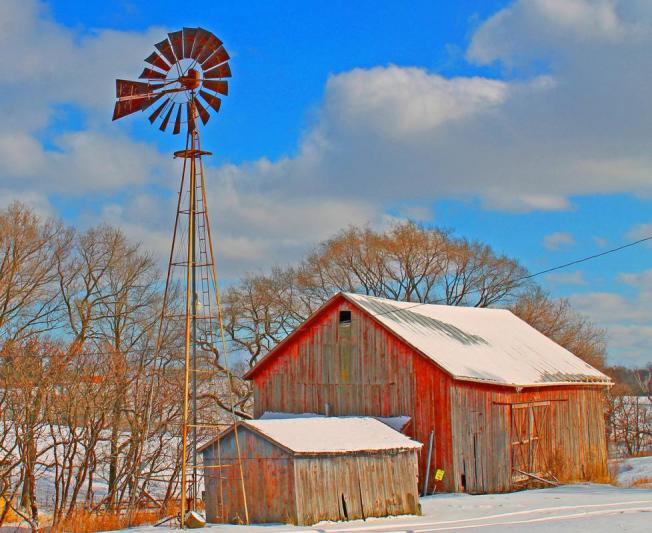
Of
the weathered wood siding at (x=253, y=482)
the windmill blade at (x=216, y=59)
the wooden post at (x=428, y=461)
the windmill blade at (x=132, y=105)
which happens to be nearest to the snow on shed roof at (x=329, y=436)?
the weathered wood siding at (x=253, y=482)

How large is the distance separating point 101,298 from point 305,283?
14.5 metres

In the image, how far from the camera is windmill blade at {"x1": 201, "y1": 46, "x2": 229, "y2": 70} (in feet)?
69.6

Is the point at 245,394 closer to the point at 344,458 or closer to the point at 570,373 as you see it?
the point at 570,373

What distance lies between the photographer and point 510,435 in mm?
26500

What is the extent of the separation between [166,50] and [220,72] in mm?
1445

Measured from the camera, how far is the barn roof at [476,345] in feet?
87.8

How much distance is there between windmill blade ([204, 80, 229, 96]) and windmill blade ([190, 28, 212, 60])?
761 mm

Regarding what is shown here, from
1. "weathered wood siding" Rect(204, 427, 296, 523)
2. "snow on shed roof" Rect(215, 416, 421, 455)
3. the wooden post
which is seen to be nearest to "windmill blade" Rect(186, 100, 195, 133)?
"snow on shed roof" Rect(215, 416, 421, 455)

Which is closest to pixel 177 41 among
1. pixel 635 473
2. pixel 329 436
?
pixel 329 436

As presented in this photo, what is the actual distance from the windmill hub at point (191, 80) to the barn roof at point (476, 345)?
31.5 feet

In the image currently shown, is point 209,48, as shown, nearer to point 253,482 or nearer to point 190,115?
point 190,115

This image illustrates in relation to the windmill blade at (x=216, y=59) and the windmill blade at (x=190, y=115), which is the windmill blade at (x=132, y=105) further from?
the windmill blade at (x=216, y=59)

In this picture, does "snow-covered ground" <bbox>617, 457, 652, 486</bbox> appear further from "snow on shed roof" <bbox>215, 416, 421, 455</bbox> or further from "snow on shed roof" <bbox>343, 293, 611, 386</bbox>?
"snow on shed roof" <bbox>215, 416, 421, 455</bbox>

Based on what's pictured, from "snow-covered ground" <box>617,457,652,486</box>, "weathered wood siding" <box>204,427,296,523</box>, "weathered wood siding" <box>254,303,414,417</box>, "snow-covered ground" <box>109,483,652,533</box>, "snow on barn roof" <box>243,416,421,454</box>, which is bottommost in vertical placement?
"snow-covered ground" <box>617,457,652,486</box>
